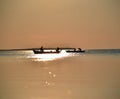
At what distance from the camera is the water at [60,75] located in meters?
1.71

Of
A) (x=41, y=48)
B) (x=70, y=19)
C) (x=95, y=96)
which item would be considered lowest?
(x=95, y=96)

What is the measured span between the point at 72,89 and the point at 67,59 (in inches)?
17.8

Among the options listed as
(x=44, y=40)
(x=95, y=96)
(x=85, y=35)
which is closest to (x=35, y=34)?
(x=44, y=40)

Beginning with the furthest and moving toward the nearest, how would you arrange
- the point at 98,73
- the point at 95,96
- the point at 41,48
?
the point at 41,48 → the point at 98,73 → the point at 95,96

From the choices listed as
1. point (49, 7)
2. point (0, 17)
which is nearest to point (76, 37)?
point (49, 7)

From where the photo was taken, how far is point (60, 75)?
6.45ft

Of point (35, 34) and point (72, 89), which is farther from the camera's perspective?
point (35, 34)

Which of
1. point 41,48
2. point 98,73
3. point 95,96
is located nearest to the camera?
point 95,96

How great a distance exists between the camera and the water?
1.71m

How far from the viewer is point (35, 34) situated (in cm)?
218

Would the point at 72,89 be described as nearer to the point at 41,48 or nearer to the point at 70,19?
the point at 41,48

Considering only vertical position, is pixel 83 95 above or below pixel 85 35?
below

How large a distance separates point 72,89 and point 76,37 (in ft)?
1.89

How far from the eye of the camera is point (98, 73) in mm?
1977
